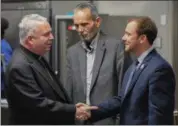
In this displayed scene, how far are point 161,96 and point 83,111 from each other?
0.57 meters

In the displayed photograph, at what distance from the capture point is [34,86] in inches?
80.8

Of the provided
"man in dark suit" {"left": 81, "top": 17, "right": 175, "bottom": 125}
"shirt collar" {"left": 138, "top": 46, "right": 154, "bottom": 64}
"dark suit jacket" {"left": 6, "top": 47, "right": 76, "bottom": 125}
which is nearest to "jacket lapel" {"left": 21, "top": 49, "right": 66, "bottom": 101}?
"dark suit jacket" {"left": 6, "top": 47, "right": 76, "bottom": 125}

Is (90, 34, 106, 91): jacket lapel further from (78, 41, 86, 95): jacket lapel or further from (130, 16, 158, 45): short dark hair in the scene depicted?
(130, 16, 158, 45): short dark hair

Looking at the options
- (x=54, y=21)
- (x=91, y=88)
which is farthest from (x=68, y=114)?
(x=54, y=21)

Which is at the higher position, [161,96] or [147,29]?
[147,29]

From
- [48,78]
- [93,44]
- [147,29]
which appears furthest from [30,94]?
[147,29]

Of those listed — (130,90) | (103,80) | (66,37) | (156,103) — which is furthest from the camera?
(66,37)

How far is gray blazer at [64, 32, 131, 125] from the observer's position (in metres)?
2.39

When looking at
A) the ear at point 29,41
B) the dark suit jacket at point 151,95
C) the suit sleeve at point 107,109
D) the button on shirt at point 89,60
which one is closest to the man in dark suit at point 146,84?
the dark suit jacket at point 151,95

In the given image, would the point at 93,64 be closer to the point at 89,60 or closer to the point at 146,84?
the point at 89,60

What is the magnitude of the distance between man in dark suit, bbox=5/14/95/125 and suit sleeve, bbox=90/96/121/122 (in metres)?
0.18

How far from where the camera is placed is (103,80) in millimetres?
2393

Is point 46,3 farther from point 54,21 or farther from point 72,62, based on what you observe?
point 72,62

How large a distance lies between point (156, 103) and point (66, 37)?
2637 mm
